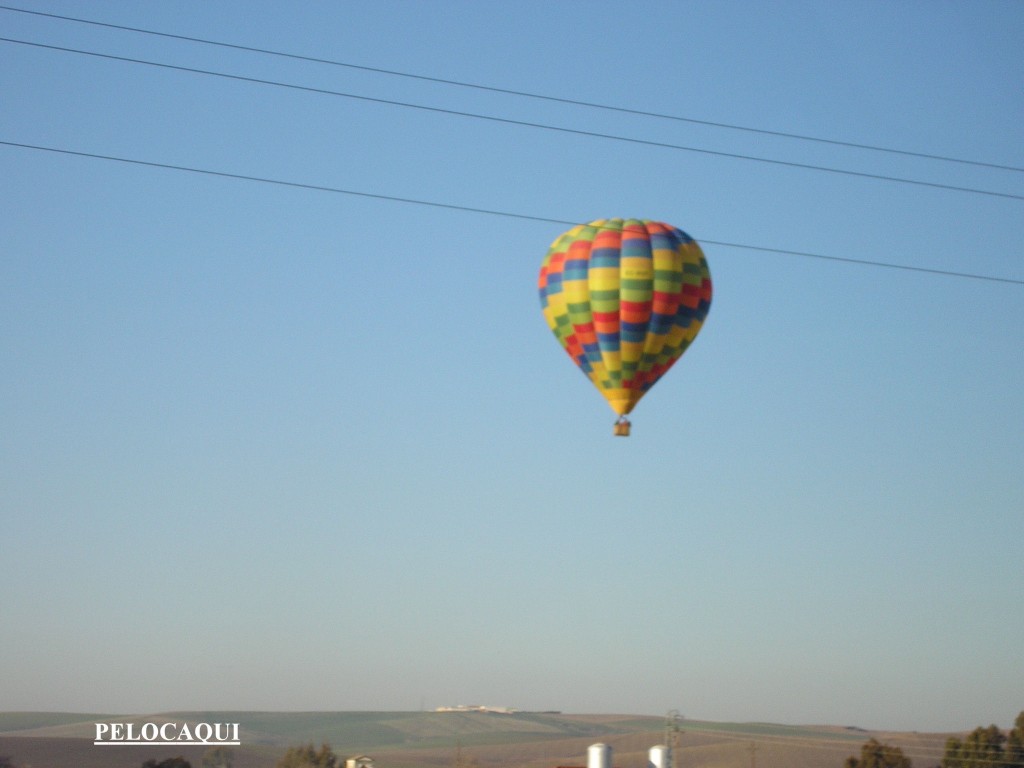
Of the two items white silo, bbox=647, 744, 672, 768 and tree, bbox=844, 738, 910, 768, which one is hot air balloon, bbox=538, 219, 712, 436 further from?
tree, bbox=844, 738, 910, 768

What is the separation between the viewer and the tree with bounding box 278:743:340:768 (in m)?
108

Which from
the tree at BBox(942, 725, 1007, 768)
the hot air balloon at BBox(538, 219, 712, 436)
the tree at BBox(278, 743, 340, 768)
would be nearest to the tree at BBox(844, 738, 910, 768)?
the tree at BBox(942, 725, 1007, 768)

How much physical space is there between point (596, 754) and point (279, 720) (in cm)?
14124

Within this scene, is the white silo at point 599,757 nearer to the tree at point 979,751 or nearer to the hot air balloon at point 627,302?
the hot air balloon at point 627,302

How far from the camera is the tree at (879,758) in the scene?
99812 millimetres

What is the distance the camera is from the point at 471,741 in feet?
553

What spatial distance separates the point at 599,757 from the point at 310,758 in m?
81.6

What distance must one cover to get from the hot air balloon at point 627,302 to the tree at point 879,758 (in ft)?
210

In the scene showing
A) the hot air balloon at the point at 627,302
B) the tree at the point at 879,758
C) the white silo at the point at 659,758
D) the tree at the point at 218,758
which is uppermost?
the hot air balloon at the point at 627,302

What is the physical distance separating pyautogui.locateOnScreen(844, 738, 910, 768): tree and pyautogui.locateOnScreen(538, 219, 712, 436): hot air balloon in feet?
210

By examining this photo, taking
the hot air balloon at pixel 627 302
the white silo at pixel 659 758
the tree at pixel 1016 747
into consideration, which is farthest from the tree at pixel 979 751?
the white silo at pixel 659 758

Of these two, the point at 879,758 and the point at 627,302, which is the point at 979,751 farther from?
the point at 627,302

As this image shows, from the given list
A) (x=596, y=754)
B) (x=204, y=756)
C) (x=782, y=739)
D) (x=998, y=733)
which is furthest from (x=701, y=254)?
(x=782, y=739)

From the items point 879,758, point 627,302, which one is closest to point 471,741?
point 879,758
